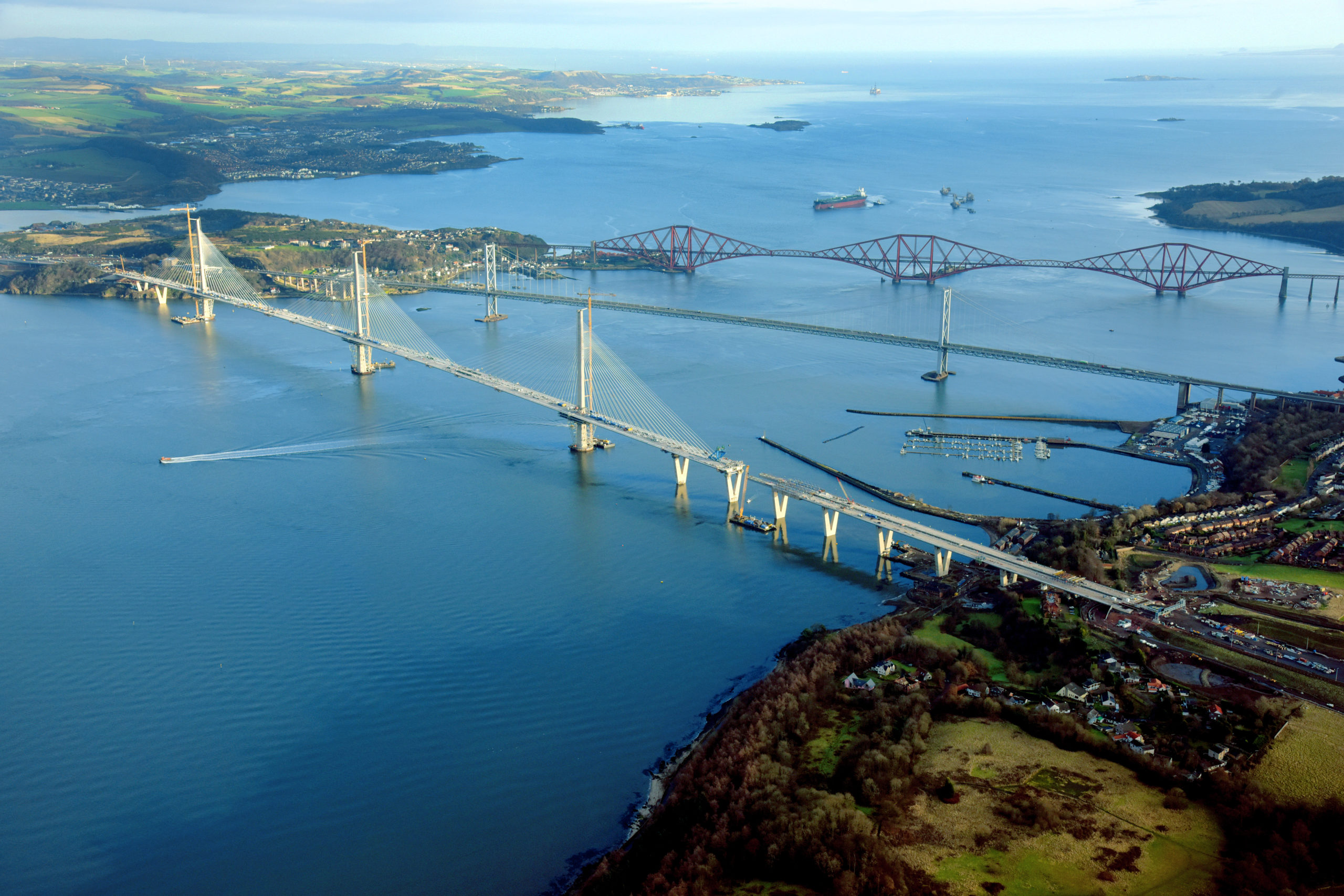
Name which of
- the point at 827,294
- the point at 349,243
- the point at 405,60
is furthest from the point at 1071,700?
the point at 405,60

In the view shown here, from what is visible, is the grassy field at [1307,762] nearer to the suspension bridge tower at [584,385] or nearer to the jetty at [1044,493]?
the jetty at [1044,493]

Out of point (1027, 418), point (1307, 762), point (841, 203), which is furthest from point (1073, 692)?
point (841, 203)

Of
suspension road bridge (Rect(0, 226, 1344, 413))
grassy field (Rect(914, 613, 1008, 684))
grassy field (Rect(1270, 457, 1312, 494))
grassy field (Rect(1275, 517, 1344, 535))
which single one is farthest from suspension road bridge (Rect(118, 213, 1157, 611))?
grassy field (Rect(1270, 457, 1312, 494))

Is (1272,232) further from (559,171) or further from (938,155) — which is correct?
(559,171)

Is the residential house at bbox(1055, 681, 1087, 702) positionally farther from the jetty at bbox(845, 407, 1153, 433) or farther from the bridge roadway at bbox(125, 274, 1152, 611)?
the jetty at bbox(845, 407, 1153, 433)

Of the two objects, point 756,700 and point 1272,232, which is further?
point 1272,232

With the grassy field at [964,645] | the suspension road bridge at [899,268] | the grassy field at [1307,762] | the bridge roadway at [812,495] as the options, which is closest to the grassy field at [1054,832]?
the grassy field at [1307,762]

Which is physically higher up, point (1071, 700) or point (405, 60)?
point (405, 60)
